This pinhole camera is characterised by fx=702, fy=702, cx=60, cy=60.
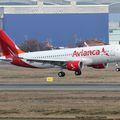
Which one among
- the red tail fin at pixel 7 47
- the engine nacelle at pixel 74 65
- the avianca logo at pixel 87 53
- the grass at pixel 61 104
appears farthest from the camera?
the red tail fin at pixel 7 47

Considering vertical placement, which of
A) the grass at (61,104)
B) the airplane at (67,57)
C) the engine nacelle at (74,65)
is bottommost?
the grass at (61,104)

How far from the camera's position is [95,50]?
7094 centimetres

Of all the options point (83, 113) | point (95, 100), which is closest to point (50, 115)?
point (83, 113)

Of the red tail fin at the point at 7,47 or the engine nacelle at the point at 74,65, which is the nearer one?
the engine nacelle at the point at 74,65

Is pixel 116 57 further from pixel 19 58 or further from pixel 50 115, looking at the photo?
pixel 50 115

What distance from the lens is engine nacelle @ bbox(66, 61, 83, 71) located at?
69356 mm

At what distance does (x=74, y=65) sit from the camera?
69.6m

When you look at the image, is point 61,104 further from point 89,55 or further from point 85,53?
point 85,53

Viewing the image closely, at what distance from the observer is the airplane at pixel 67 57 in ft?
231

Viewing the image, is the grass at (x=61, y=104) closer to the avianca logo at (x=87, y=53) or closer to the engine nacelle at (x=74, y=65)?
the engine nacelle at (x=74, y=65)

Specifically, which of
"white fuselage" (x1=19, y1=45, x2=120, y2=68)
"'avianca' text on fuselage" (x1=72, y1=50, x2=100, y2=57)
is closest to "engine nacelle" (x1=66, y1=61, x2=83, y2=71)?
"white fuselage" (x1=19, y1=45, x2=120, y2=68)

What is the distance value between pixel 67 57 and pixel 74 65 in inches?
95.5

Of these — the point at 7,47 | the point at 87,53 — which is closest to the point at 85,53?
the point at 87,53

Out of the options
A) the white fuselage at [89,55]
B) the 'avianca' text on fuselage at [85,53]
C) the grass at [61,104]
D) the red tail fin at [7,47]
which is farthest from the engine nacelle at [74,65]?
the grass at [61,104]
